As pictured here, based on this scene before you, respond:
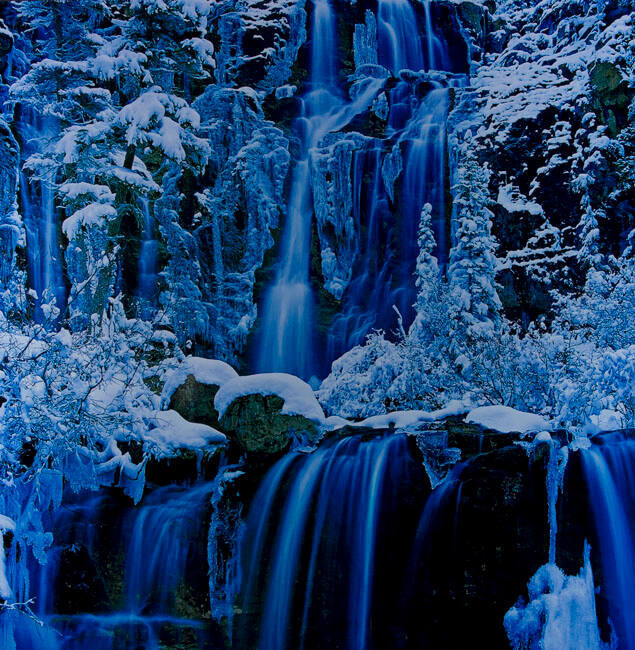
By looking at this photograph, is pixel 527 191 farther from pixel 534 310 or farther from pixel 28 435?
pixel 28 435

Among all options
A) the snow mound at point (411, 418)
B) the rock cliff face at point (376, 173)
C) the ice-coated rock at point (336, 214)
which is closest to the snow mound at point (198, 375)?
the snow mound at point (411, 418)

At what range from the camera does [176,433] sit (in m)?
12.7

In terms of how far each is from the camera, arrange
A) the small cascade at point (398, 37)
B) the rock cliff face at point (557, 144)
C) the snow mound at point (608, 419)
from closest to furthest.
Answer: the snow mound at point (608, 419) < the rock cliff face at point (557, 144) < the small cascade at point (398, 37)

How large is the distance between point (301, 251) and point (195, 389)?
1238 centimetres

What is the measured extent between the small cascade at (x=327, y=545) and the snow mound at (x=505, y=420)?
125 centimetres

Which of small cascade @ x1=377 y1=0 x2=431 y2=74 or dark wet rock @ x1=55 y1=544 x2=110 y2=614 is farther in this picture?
small cascade @ x1=377 y1=0 x2=431 y2=74

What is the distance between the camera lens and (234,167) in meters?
25.6

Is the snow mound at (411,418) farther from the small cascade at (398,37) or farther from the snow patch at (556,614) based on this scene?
the small cascade at (398,37)

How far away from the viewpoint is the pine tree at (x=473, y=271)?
18.0 meters

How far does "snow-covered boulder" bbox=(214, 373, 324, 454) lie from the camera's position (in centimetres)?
1292

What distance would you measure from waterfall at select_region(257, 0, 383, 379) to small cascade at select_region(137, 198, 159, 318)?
3.90m

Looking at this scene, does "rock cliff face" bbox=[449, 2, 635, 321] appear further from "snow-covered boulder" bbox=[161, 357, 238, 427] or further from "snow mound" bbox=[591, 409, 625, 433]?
"snow-covered boulder" bbox=[161, 357, 238, 427]

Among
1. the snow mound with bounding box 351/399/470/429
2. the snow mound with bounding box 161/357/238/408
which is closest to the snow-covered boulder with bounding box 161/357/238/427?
the snow mound with bounding box 161/357/238/408

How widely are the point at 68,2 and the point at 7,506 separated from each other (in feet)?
53.6
